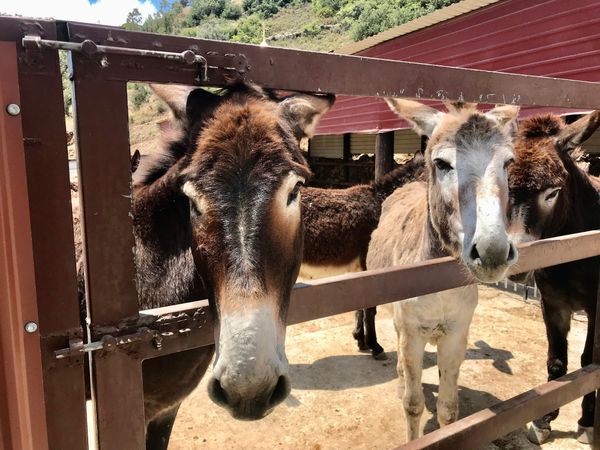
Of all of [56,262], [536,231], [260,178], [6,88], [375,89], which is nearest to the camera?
[6,88]

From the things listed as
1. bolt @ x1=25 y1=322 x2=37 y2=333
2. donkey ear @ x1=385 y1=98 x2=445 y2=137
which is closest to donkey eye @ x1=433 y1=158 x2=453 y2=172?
donkey ear @ x1=385 y1=98 x2=445 y2=137

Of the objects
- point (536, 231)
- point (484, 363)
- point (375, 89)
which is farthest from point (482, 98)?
point (484, 363)

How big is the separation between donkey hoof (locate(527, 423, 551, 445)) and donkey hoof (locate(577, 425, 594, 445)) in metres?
0.25

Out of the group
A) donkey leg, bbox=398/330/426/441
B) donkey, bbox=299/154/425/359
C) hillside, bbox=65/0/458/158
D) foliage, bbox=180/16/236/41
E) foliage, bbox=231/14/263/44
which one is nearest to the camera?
donkey leg, bbox=398/330/426/441

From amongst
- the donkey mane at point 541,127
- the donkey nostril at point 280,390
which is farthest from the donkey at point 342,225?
the donkey nostril at point 280,390

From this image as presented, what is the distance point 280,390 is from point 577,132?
3.45 m

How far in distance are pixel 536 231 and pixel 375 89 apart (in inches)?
102

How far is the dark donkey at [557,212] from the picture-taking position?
11.5 ft

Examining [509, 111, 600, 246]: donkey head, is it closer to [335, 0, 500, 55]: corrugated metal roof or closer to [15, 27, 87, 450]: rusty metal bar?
[15, 27, 87, 450]: rusty metal bar

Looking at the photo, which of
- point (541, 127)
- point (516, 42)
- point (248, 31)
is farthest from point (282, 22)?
point (541, 127)

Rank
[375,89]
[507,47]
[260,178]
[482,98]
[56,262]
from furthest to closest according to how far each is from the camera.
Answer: [507,47]
[482,98]
[375,89]
[260,178]
[56,262]

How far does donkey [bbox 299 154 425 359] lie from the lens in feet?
18.9

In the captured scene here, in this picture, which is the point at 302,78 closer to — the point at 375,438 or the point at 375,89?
the point at 375,89

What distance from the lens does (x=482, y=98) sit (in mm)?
1925
